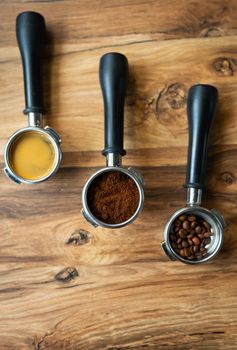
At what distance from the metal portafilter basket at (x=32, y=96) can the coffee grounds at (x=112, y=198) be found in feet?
0.31

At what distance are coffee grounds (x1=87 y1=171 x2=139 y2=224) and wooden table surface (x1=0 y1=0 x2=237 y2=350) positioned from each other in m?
0.08

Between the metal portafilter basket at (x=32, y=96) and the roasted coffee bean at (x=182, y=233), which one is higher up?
the metal portafilter basket at (x=32, y=96)

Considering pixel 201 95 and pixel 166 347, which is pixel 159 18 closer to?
pixel 201 95

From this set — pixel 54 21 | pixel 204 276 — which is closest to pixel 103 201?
pixel 204 276

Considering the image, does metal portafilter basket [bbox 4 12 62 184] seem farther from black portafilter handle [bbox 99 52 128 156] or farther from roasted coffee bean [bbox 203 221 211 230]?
roasted coffee bean [bbox 203 221 211 230]

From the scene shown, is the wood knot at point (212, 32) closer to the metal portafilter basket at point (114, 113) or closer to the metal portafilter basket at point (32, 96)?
the metal portafilter basket at point (114, 113)

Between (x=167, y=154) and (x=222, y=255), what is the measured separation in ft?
0.78

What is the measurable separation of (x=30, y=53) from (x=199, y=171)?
413 millimetres

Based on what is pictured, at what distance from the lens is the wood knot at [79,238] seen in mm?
1028

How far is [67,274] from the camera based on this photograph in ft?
3.37

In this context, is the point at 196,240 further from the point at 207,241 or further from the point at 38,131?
the point at 38,131

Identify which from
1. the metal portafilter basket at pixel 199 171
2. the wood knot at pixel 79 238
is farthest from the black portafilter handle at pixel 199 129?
the wood knot at pixel 79 238

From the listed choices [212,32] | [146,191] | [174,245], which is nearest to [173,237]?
[174,245]

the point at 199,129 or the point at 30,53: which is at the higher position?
the point at 30,53
